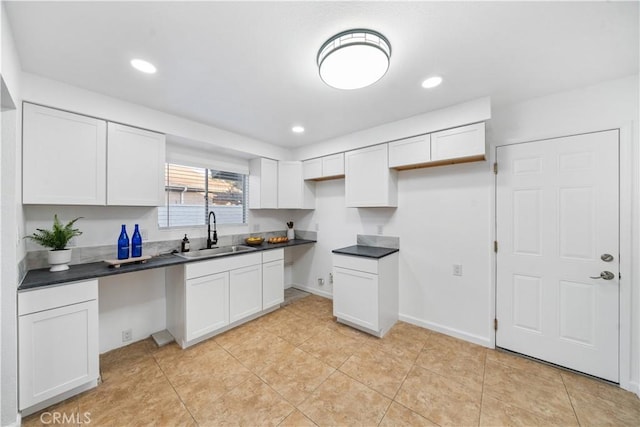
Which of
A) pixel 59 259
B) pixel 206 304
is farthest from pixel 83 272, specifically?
pixel 206 304

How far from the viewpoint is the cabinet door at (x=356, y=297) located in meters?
2.70

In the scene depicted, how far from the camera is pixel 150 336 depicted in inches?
105

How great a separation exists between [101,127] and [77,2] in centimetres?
122

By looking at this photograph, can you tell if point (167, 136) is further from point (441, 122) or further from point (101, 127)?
point (441, 122)

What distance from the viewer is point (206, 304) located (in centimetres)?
257

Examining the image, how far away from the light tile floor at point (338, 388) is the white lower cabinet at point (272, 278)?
0.66 meters

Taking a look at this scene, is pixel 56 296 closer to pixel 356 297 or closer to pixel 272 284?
pixel 272 284

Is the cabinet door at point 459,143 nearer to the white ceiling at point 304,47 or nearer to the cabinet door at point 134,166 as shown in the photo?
the white ceiling at point 304,47

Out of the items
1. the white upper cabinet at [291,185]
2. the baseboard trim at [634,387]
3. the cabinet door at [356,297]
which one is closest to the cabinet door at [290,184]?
the white upper cabinet at [291,185]

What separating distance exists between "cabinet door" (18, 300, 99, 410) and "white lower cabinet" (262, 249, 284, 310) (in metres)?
1.68

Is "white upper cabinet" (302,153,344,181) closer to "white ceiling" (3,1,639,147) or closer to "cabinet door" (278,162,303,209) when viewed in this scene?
"cabinet door" (278,162,303,209)

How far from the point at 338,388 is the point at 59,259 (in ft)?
8.30

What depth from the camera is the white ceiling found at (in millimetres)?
1277

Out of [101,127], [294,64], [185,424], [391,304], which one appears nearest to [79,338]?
[185,424]
